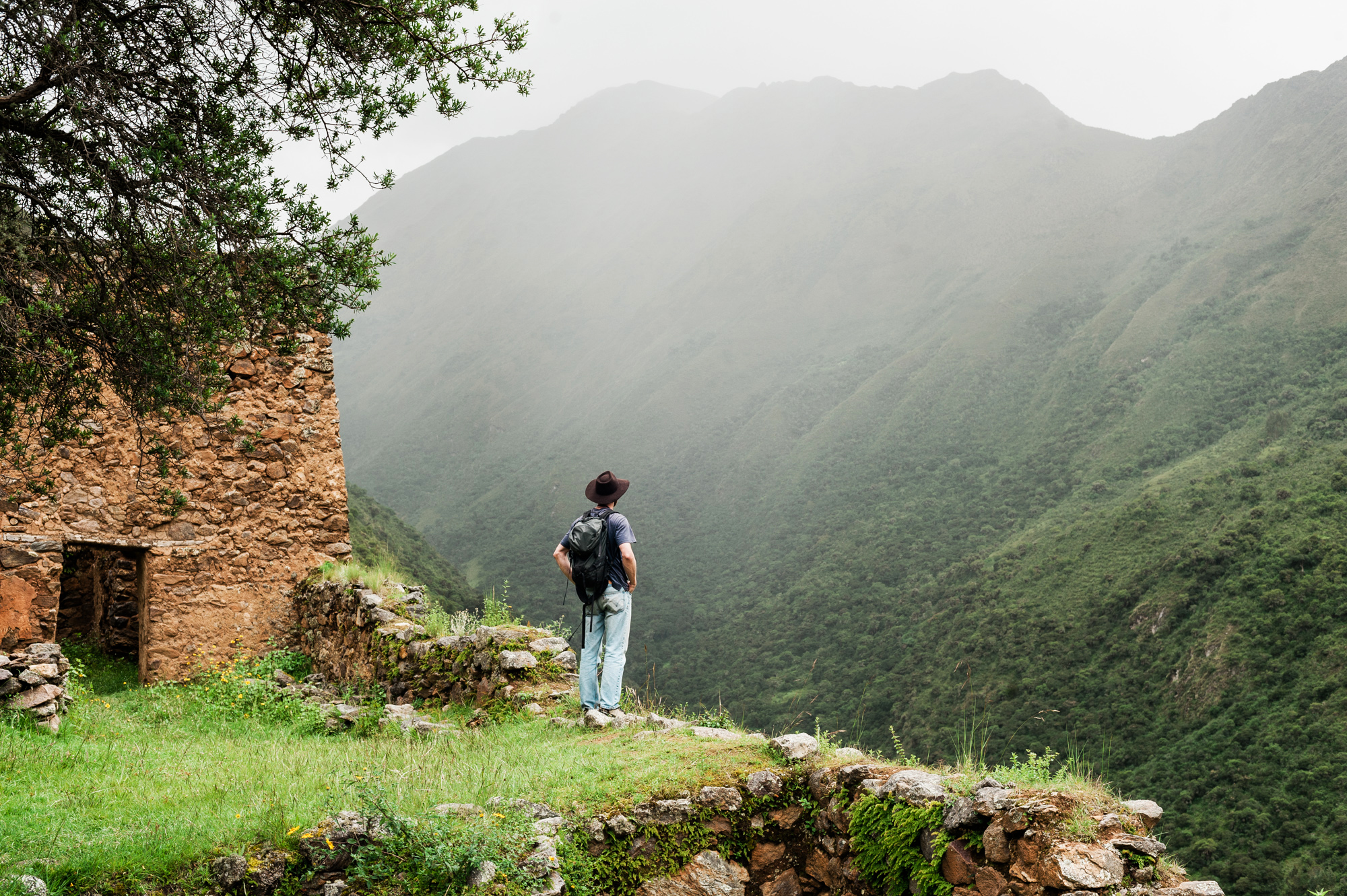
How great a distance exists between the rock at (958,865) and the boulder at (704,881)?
0.95 meters

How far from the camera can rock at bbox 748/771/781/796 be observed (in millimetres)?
4680

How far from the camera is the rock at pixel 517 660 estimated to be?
23.6 ft

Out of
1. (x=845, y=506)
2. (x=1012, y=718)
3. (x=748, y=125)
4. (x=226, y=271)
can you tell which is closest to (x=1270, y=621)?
(x=1012, y=718)

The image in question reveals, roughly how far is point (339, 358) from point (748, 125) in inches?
3441

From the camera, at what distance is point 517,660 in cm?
722

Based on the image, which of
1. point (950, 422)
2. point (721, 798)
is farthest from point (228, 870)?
point (950, 422)

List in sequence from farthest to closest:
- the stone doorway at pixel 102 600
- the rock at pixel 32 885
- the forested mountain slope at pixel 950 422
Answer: the forested mountain slope at pixel 950 422
the stone doorway at pixel 102 600
the rock at pixel 32 885

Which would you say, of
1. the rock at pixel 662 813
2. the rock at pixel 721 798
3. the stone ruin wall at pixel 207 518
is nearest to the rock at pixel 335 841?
the rock at pixel 662 813

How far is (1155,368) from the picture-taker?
64.4m

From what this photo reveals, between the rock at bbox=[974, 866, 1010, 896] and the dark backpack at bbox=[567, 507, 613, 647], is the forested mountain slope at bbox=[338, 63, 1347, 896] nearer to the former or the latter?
the rock at bbox=[974, 866, 1010, 896]

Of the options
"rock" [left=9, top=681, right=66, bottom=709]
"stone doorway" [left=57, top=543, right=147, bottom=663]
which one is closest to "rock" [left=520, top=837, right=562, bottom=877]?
"rock" [left=9, top=681, right=66, bottom=709]

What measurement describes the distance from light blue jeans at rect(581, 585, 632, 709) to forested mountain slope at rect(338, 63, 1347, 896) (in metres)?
1.80

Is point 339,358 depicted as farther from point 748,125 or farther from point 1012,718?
point 1012,718

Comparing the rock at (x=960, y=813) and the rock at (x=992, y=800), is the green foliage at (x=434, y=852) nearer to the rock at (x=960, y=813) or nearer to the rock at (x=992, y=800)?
the rock at (x=960, y=813)
